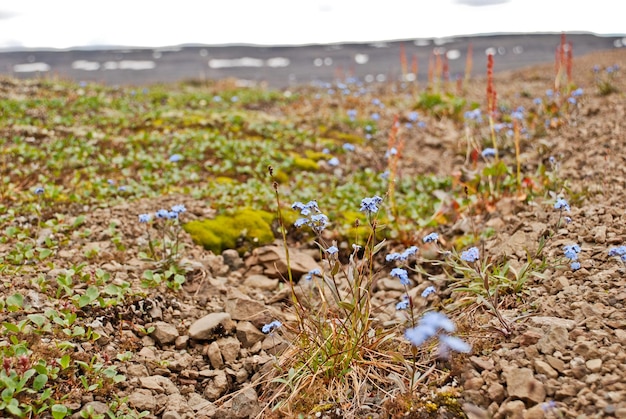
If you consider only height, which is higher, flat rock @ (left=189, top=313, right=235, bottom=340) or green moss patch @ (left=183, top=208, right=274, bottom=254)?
green moss patch @ (left=183, top=208, right=274, bottom=254)

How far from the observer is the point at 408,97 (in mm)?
9656

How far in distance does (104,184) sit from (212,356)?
2.73 metres

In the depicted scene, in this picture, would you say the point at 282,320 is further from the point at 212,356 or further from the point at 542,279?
the point at 542,279

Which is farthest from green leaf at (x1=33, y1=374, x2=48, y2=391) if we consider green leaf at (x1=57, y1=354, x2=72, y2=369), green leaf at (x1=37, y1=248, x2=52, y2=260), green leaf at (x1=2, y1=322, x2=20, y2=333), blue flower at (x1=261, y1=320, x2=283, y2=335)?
green leaf at (x1=37, y1=248, x2=52, y2=260)

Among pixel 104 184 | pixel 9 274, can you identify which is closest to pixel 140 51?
pixel 104 184

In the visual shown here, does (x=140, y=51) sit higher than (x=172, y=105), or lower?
higher

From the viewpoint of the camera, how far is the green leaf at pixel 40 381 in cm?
243

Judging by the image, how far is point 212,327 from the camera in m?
3.19

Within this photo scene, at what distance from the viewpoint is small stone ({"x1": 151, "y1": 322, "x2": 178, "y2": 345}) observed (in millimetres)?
3129

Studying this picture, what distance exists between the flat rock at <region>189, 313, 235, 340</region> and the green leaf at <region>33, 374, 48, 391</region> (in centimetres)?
89

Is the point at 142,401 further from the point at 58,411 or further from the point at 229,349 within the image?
the point at 229,349

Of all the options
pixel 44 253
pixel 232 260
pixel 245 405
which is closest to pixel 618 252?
pixel 245 405

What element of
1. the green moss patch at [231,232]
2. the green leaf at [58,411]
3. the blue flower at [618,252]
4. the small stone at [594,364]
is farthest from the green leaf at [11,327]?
the blue flower at [618,252]

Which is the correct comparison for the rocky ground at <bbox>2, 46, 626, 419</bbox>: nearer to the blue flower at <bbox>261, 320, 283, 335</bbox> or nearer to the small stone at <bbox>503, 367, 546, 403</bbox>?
the small stone at <bbox>503, 367, 546, 403</bbox>
